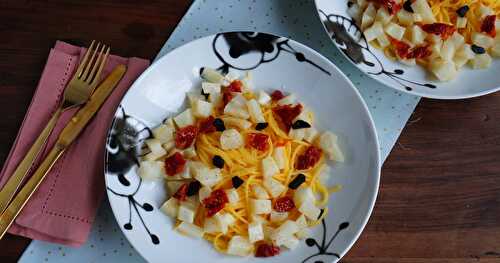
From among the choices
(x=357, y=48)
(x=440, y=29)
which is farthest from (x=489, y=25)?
(x=357, y=48)

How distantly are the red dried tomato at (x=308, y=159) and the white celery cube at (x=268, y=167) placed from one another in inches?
3.1

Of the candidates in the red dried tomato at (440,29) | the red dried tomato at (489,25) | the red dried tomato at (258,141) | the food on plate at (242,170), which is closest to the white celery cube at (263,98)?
the food on plate at (242,170)

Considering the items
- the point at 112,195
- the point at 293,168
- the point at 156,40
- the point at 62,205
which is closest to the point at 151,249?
the point at 112,195

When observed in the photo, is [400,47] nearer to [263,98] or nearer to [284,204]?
→ [263,98]

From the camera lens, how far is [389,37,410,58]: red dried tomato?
1.79 metres

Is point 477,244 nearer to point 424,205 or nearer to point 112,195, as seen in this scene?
point 424,205

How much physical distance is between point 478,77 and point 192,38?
921 mm

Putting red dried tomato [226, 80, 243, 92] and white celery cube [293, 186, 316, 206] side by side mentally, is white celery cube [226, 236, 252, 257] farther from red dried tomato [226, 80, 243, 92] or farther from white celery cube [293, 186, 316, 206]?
red dried tomato [226, 80, 243, 92]

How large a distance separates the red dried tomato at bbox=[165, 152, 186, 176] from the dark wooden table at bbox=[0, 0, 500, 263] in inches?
15.2

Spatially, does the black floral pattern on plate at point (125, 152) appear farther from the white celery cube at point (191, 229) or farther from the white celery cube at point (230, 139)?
the white celery cube at point (230, 139)

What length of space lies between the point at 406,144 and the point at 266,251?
0.59 metres

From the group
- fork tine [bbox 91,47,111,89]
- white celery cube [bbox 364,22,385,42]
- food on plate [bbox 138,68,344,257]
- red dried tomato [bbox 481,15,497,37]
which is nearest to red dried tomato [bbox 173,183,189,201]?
food on plate [bbox 138,68,344,257]

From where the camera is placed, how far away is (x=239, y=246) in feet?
5.34

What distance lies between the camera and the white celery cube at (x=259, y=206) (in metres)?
1.62
